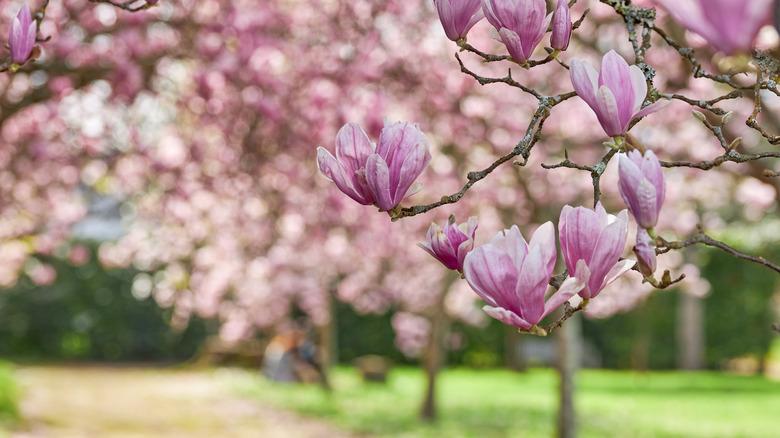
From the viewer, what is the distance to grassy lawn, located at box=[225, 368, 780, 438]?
9.55 meters

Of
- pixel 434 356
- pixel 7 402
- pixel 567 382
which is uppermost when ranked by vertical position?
pixel 434 356

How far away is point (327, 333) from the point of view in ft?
44.2

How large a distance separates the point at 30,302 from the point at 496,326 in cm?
1122

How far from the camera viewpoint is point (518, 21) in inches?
43.6

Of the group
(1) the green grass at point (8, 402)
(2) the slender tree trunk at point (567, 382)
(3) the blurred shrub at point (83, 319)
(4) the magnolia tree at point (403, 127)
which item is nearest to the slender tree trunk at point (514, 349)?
(4) the magnolia tree at point (403, 127)

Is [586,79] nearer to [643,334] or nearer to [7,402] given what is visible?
[7,402]

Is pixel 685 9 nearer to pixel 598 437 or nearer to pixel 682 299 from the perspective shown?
pixel 598 437

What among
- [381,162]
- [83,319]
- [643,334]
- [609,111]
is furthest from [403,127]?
[83,319]

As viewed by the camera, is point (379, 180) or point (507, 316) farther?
point (379, 180)

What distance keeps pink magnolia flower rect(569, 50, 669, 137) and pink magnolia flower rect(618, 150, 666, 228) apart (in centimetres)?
11

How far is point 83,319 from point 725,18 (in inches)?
807

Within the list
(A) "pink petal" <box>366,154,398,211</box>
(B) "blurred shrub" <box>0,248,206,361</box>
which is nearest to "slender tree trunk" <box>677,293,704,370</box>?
(B) "blurred shrub" <box>0,248,206,361</box>

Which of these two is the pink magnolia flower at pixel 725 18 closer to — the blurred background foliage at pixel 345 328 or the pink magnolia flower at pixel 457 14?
the pink magnolia flower at pixel 457 14

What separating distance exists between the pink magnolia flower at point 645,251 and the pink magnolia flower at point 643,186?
0.01 meters
